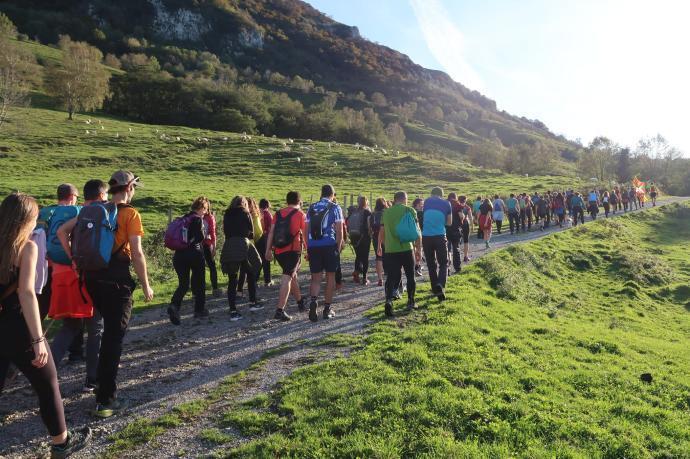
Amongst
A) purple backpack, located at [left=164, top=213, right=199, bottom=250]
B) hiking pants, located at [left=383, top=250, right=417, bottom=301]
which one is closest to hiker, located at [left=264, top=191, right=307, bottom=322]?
purple backpack, located at [left=164, top=213, right=199, bottom=250]

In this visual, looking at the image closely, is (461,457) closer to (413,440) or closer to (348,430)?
(413,440)

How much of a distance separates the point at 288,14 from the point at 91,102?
154146mm

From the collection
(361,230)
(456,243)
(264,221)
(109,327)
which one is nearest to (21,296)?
(109,327)

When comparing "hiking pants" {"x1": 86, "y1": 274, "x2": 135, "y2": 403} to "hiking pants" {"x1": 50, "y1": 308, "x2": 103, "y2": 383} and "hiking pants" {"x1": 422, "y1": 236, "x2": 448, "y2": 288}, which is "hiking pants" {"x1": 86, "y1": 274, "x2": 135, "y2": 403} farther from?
"hiking pants" {"x1": 422, "y1": 236, "x2": 448, "y2": 288}

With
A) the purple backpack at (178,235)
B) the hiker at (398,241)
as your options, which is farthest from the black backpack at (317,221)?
the purple backpack at (178,235)

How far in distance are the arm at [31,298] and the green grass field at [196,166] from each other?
20269 mm

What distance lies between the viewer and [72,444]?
430 cm

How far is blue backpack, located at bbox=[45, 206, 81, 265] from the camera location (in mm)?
5879

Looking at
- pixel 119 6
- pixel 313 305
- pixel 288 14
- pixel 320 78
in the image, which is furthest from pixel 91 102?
pixel 288 14

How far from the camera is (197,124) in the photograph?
6981cm

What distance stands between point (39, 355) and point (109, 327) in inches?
48.2

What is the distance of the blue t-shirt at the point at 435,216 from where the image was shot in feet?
32.5

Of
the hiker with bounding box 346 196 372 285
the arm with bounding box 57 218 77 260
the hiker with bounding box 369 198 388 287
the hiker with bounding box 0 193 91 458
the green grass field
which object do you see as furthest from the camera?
the green grass field

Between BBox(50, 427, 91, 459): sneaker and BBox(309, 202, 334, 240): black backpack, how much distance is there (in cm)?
494
